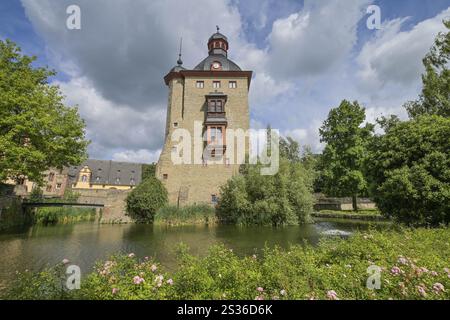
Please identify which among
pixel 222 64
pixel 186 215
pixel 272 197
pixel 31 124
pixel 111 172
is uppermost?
pixel 222 64

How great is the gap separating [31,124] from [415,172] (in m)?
21.4

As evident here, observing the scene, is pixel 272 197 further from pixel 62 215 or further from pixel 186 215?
pixel 62 215

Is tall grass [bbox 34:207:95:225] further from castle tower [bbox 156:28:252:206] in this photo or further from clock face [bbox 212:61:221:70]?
clock face [bbox 212:61:221:70]

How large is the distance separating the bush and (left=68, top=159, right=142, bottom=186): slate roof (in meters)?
36.9

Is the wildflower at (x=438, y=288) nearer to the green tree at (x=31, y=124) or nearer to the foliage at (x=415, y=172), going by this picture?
the foliage at (x=415, y=172)

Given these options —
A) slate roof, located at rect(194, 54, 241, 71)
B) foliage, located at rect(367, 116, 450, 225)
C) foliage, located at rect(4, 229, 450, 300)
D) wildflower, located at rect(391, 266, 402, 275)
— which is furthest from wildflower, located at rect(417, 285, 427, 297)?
slate roof, located at rect(194, 54, 241, 71)

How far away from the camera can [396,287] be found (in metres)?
3.64

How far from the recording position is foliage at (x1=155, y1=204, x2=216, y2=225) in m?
22.6

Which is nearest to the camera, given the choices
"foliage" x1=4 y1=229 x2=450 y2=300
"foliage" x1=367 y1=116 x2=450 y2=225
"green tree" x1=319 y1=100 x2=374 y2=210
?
"foliage" x1=4 y1=229 x2=450 y2=300

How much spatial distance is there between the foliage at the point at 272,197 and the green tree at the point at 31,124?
1313cm

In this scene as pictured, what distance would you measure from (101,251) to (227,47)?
31.9m

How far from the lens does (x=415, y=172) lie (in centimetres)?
1223

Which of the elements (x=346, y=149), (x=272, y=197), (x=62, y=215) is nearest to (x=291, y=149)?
(x=346, y=149)
